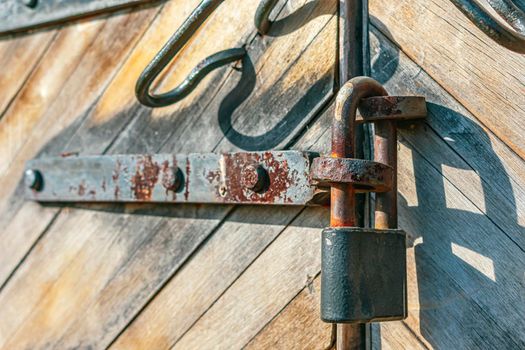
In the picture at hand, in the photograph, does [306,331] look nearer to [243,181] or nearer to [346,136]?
[243,181]

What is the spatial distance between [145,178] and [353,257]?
Result: 0.55 metres

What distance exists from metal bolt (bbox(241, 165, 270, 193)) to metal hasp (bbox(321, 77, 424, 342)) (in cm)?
23

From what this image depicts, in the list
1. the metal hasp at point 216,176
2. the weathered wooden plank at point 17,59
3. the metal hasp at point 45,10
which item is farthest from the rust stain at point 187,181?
the weathered wooden plank at point 17,59

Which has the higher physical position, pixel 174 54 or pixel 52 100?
pixel 52 100

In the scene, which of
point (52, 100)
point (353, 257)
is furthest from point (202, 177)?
point (52, 100)

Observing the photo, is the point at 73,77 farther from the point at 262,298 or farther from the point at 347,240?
A: the point at 347,240

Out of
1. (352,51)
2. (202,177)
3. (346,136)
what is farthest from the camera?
(202,177)

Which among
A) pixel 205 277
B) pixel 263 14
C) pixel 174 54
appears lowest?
pixel 205 277

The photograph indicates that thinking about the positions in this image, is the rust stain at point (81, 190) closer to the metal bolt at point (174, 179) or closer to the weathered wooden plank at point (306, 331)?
the metal bolt at point (174, 179)

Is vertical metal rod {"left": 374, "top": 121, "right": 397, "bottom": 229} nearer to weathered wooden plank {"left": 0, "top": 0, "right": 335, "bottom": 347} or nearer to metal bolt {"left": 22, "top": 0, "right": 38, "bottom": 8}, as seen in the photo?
weathered wooden plank {"left": 0, "top": 0, "right": 335, "bottom": 347}

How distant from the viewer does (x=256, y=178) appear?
1.28 m

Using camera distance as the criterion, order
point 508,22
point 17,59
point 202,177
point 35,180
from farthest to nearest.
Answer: point 17,59
point 35,180
point 202,177
point 508,22

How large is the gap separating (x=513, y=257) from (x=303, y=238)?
35 cm

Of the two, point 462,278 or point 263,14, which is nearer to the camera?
point 462,278
